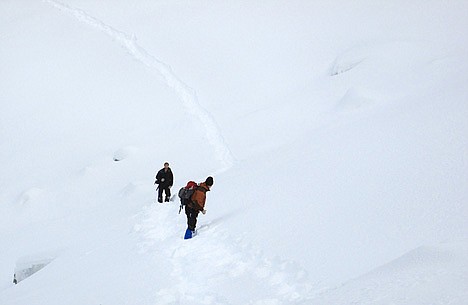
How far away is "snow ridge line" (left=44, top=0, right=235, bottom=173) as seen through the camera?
Result: 22.6 meters

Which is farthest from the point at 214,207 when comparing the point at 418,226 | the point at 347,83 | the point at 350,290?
the point at 347,83

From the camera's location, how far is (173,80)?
3641cm

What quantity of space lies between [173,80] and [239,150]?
17118 mm

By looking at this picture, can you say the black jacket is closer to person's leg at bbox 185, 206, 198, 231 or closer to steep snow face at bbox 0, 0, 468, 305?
steep snow face at bbox 0, 0, 468, 305

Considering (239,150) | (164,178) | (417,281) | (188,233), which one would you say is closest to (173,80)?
(239,150)

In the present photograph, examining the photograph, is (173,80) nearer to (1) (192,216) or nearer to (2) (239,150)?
(2) (239,150)

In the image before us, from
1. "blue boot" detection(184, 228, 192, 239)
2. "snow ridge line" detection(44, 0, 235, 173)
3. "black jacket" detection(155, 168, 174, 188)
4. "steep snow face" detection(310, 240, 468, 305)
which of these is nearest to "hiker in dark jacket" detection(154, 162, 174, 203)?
"black jacket" detection(155, 168, 174, 188)

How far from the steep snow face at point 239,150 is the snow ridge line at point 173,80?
0.18 m

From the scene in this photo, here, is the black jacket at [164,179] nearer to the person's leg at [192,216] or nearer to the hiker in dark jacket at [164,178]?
the hiker in dark jacket at [164,178]

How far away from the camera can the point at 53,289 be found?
9.26 m

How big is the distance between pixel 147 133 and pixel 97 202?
7585mm

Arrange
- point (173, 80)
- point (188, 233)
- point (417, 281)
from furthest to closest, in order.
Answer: point (173, 80), point (188, 233), point (417, 281)

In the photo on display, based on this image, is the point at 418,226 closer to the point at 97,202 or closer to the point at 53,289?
the point at 53,289

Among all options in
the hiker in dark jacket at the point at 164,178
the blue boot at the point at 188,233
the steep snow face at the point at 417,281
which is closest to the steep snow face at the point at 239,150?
the steep snow face at the point at 417,281
